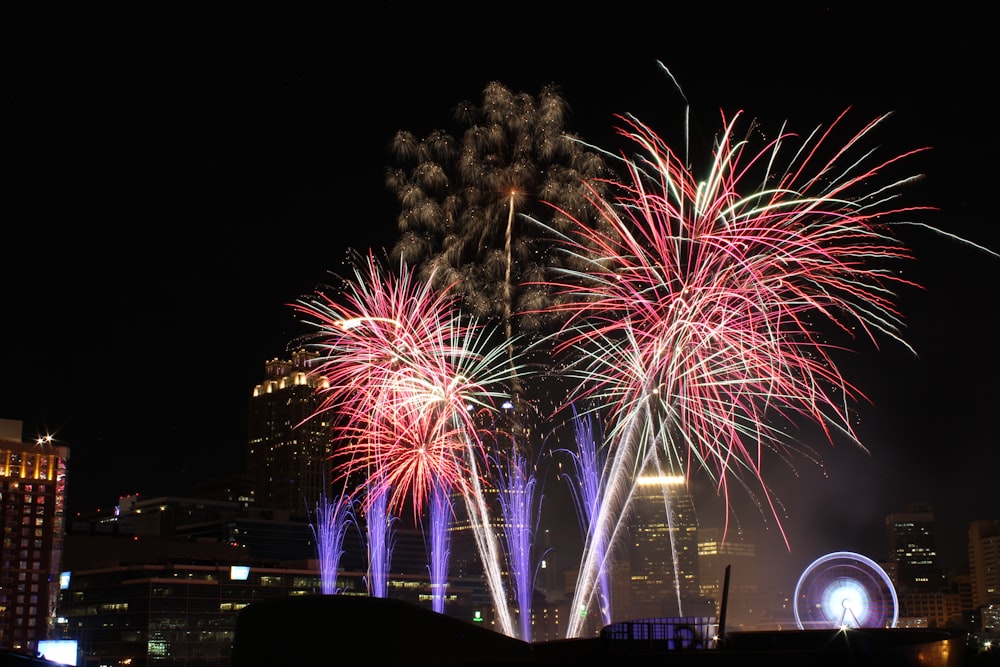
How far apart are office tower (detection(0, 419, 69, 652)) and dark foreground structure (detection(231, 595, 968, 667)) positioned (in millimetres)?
101778

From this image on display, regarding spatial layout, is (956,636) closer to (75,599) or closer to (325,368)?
(325,368)

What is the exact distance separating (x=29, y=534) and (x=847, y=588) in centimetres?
10116

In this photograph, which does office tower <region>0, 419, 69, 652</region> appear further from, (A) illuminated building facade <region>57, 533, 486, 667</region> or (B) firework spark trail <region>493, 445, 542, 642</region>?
(B) firework spark trail <region>493, 445, 542, 642</region>

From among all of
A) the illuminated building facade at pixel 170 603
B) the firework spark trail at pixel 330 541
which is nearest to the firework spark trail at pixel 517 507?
the firework spark trail at pixel 330 541

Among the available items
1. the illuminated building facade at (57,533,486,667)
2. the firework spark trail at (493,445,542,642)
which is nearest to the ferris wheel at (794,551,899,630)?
the firework spark trail at (493,445,542,642)

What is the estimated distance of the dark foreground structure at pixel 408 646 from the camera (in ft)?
101

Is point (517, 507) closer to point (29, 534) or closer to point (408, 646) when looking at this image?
point (408, 646)

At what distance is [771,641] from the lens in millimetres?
41500

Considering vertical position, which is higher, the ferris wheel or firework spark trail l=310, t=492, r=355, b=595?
firework spark trail l=310, t=492, r=355, b=595

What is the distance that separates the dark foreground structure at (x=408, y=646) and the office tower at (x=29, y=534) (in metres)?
102

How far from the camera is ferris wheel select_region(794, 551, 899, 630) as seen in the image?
2544 inches

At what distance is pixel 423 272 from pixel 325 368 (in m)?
6.46

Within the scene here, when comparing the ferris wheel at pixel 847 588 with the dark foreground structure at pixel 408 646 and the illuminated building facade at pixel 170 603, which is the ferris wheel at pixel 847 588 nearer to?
the dark foreground structure at pixel 408 646

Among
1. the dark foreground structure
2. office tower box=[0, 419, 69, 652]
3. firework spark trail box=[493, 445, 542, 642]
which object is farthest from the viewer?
office tower box=[0, 419, 69, 652]
